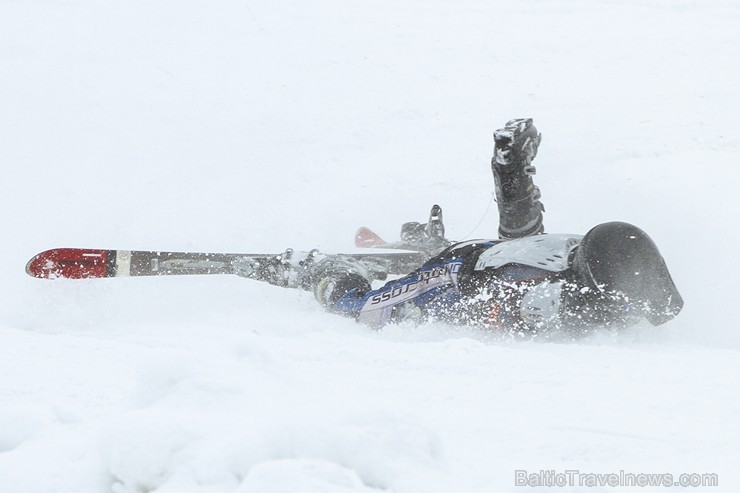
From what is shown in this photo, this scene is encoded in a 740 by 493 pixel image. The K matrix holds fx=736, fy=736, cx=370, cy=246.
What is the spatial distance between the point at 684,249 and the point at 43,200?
5760mm

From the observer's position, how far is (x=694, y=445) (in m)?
2.37

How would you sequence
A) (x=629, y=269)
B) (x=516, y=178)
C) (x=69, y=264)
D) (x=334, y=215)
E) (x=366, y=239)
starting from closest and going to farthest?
(x=629, y=269), (x=516, y=178), (x=69, y=264), (x=366, y=239), (x=334, y=215)

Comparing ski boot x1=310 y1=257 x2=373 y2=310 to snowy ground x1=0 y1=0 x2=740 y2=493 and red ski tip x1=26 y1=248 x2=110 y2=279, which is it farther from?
red ski tip x1=26 y1=248 x2=110 y2=279

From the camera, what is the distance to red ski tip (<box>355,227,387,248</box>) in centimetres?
660

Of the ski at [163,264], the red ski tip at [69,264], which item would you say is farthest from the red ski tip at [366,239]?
the red ski tip at [69,264]

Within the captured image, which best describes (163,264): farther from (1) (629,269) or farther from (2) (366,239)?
(1) (629,269)

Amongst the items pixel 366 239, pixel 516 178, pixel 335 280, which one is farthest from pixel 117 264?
pixel 516 178

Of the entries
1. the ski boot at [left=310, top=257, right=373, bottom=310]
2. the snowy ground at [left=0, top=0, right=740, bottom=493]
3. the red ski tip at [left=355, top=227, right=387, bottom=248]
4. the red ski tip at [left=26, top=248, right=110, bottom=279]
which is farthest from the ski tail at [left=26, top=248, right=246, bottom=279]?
the red ski tip at [left=355, top=227, right=387, bottom=248]

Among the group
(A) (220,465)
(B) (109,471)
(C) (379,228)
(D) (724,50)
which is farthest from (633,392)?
(D) (724,50)

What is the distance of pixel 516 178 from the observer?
195 inches

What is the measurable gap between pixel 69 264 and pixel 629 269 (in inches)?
152

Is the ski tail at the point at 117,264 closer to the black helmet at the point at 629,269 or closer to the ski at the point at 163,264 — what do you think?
the ski at the point at 163,264

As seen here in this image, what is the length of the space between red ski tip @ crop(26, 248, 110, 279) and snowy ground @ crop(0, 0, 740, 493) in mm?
150

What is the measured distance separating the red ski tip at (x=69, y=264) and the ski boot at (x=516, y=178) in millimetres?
2895
